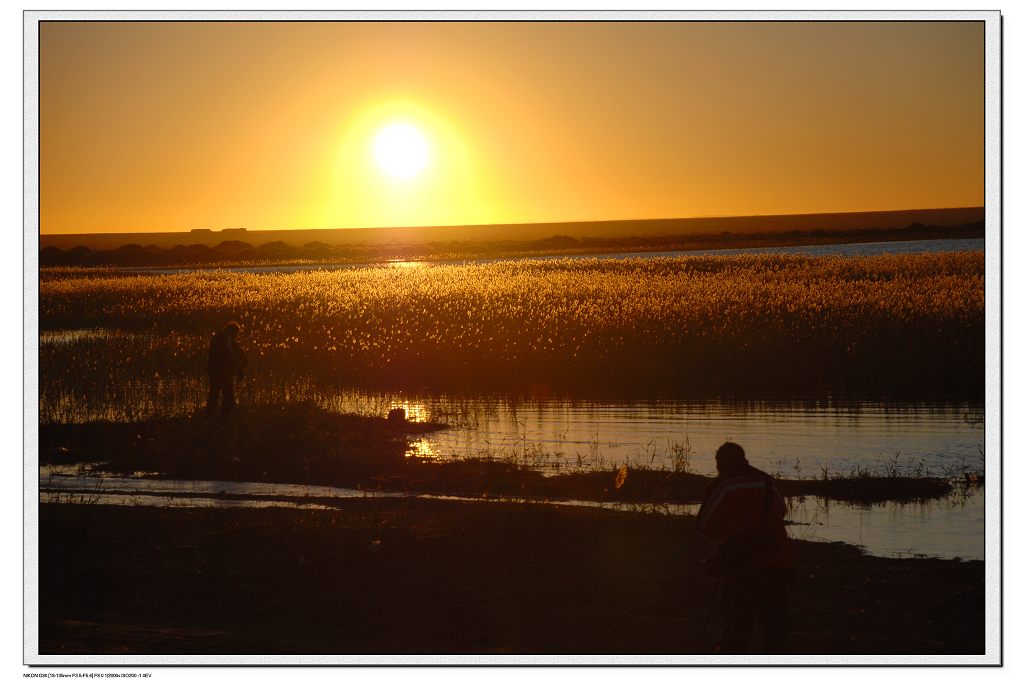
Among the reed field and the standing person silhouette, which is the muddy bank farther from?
the reed field

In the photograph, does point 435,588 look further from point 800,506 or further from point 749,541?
point 800,506

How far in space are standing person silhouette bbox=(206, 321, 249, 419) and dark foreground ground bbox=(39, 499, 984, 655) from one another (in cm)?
591

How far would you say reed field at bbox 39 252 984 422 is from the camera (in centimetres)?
2180

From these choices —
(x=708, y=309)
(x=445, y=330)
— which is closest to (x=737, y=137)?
(x=445, y=330)

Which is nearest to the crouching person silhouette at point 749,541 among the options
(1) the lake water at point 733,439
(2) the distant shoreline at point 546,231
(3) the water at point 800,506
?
(3) the water at point 800,506

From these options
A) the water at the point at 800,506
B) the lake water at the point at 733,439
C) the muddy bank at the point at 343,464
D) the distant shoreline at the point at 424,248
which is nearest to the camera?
the water at the point at 800,506

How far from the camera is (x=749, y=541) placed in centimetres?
841

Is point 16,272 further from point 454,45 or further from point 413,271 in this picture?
point 413,271

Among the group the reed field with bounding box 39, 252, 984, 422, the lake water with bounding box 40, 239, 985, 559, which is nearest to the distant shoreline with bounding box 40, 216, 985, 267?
the reed field with bounding box 39, 252, 984, 422

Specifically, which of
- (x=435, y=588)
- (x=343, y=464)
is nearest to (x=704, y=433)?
(x=343, y=464)

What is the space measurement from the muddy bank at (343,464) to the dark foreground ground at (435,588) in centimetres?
192

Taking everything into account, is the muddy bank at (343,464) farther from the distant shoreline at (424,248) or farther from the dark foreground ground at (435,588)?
the distant shoreline at (424,248)

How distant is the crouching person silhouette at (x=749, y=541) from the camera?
8398 mm

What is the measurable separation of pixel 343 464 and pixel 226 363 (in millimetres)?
3582
